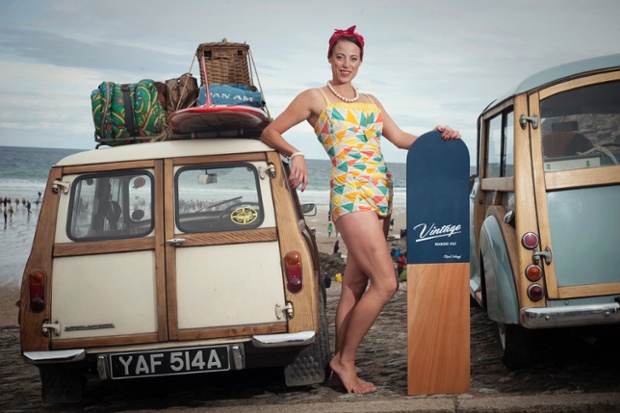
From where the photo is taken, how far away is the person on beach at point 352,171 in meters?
4.52

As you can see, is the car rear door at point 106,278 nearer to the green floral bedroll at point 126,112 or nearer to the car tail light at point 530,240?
the green floral bedroll at point 126,112

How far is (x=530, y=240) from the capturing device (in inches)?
185

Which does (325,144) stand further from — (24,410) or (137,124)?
(24,410)

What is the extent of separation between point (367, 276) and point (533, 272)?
1.08 metres

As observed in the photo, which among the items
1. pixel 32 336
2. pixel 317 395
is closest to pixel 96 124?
pixel 32 336

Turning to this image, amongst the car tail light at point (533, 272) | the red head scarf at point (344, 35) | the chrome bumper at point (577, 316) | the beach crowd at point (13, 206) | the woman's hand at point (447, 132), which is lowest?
the chrome bumper at point (577, 316)

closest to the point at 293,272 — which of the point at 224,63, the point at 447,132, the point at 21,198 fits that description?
the point at 447,132

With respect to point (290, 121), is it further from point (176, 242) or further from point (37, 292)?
point (37, 292)

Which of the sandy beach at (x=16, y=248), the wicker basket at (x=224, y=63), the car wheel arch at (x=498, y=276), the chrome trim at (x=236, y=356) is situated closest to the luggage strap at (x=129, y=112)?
the wicker basket at (x=224, y=63)

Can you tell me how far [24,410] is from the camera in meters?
5.01

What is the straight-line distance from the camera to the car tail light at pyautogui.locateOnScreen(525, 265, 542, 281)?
15.3 ft

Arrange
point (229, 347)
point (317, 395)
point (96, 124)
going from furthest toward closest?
point (96, 124) < point (317, 395) < point (229, 347)

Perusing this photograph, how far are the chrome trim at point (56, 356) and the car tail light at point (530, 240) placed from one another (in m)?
2.92

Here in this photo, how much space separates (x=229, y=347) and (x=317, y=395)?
73cm
